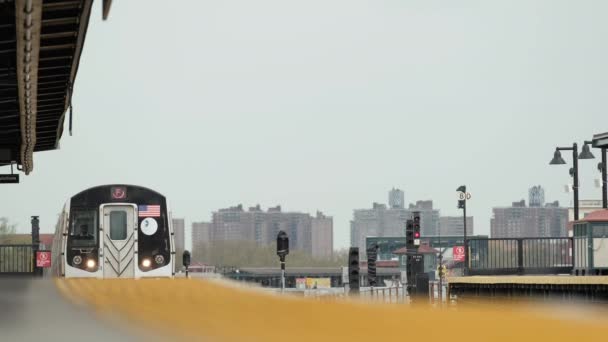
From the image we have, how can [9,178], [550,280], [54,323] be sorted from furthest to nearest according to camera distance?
1. [9,178]
2. [550,280]
3. [54,323]

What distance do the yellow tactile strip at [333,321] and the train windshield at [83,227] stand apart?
2419 centimetres

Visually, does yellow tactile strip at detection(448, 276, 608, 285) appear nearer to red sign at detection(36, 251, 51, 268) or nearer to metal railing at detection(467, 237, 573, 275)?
metal railing at detection(467, 237, 573, 275)

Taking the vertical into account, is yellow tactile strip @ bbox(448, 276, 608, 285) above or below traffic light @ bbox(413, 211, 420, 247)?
below

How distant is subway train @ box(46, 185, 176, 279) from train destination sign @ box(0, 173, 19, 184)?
2085mm

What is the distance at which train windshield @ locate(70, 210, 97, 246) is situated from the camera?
106 feet

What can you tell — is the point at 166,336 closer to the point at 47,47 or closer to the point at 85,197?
the point at 47,47

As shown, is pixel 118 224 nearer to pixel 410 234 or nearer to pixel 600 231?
pixel 600 231

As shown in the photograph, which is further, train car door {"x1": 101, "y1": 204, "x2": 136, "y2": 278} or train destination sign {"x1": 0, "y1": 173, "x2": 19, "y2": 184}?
train destination sign {"x1": 0, "y1": 173, "x2": 19, "y2": 184}

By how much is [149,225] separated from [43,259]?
13700 millimetres

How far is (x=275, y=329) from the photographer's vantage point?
16.4 ft

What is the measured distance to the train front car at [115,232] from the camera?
32375 millimetres

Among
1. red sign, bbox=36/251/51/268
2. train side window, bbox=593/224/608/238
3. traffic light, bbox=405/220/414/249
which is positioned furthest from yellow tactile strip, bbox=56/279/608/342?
traffic light, bbox=405/220/414/249

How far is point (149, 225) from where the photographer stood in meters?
32.7

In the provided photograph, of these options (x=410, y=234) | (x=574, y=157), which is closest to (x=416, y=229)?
(x=410, y=234)
